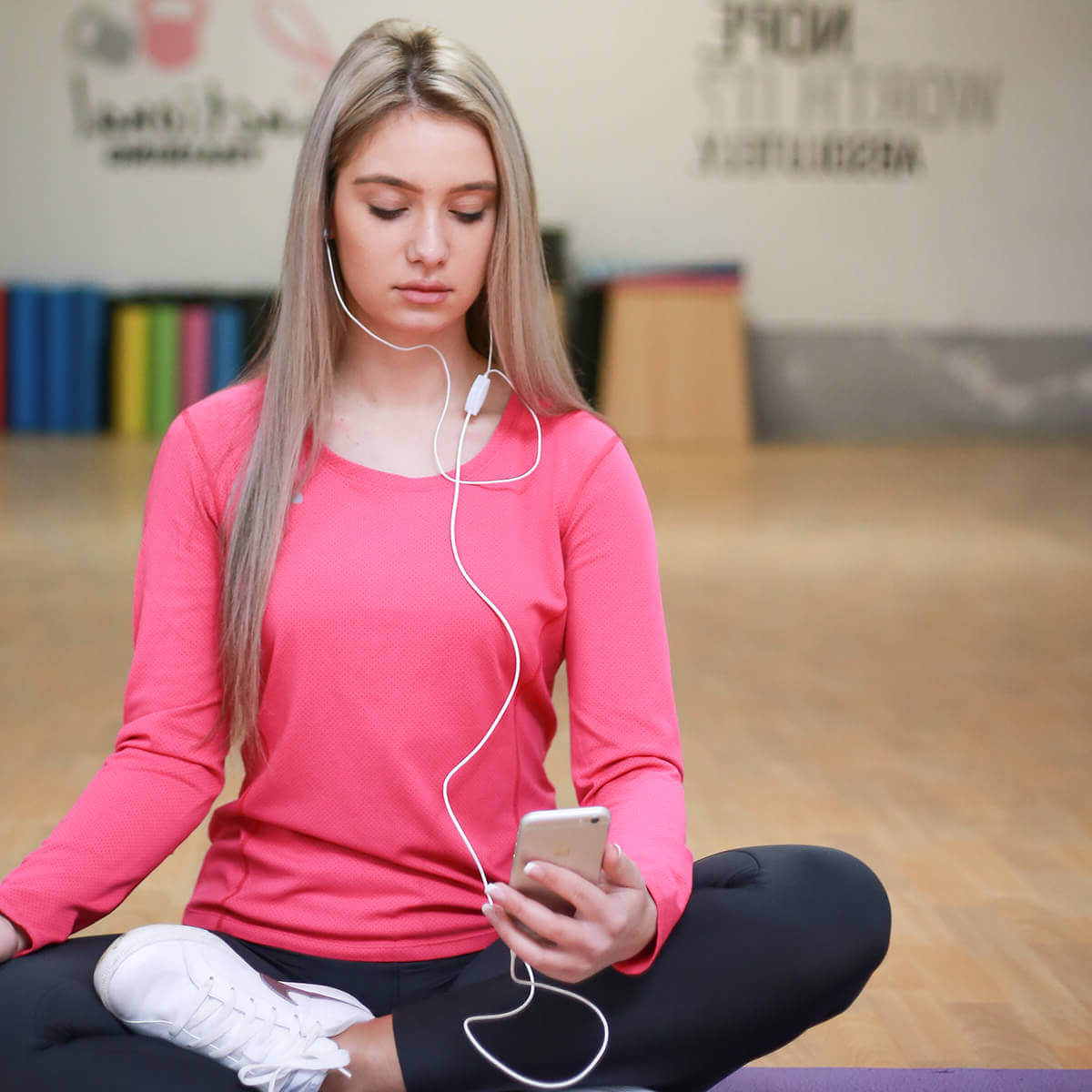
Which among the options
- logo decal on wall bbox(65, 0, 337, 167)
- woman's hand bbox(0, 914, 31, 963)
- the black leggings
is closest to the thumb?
the black leggings

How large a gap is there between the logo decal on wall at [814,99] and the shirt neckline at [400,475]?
6452mm

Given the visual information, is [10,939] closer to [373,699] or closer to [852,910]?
[373,699]

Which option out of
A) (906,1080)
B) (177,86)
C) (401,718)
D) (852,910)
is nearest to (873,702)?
(906,1080)

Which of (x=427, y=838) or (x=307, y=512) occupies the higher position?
(x=307, y=512)

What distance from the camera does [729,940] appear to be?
51.1 inches

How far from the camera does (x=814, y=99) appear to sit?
7.59m

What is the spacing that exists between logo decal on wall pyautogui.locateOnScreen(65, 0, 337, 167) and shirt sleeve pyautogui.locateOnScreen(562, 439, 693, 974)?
6.44 meters

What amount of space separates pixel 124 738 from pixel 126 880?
0.38 feet

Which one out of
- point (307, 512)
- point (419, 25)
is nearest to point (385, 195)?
point (419, 25)

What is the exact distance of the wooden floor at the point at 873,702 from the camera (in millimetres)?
1961

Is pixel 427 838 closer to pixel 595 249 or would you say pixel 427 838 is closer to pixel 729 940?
pixel 729 940

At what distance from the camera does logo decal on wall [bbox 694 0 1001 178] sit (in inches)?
297

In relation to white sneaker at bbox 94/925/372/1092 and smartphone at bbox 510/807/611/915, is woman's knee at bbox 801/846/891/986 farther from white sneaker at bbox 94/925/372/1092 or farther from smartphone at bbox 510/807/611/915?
white sneaker at bbox 94/925/372/1092

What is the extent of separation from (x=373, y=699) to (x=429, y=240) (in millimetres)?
379
